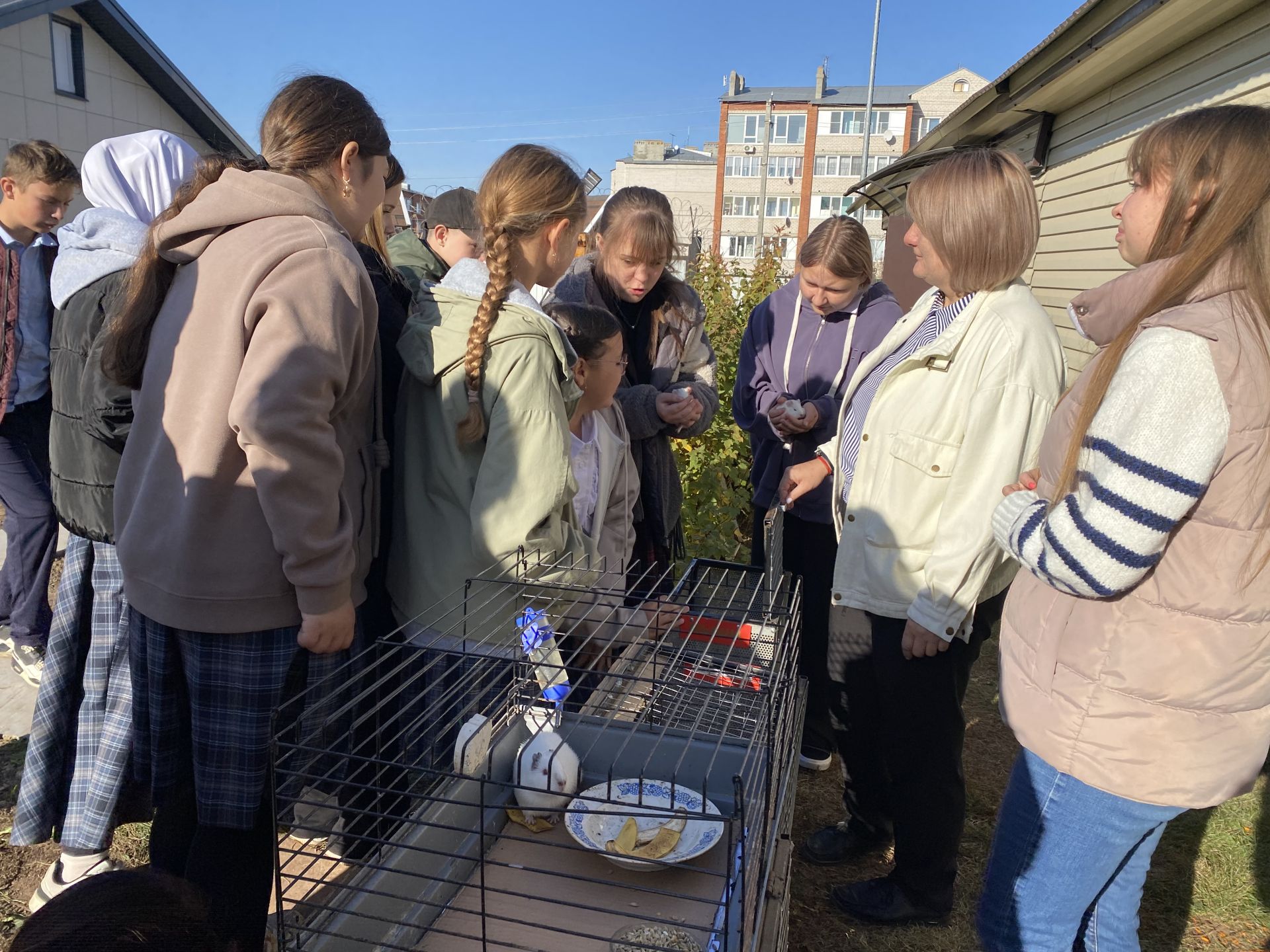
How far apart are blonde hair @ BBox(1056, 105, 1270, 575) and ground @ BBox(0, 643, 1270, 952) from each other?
1.59m

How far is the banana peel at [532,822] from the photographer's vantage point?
151cm

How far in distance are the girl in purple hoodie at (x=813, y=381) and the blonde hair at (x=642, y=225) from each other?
554 mm

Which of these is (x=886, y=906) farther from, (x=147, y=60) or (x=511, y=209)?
(x=147, y=60)

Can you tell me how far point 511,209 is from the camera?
2.11 meters

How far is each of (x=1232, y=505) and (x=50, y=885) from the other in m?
2.77

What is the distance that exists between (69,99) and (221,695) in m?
11.1

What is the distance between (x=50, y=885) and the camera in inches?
86.3

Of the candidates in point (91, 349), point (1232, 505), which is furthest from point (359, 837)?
point (91, 349)

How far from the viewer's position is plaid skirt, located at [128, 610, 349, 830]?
1684 millimetres

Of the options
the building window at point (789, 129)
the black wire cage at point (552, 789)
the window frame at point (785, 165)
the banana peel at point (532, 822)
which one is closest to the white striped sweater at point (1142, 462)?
the black wire cage at point (552, 789)

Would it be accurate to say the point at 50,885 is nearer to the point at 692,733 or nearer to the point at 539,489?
the point at 539,489

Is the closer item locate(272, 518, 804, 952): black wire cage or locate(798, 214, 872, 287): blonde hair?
locate(272, 518, 804, 952): black wire cage

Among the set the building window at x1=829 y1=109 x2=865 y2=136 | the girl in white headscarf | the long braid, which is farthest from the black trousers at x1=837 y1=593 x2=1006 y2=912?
the building window at x1=829 y1=109 x2=865 y2=136

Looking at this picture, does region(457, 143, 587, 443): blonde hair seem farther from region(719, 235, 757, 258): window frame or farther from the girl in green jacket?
region(719, 235, 757, 258): window frame
